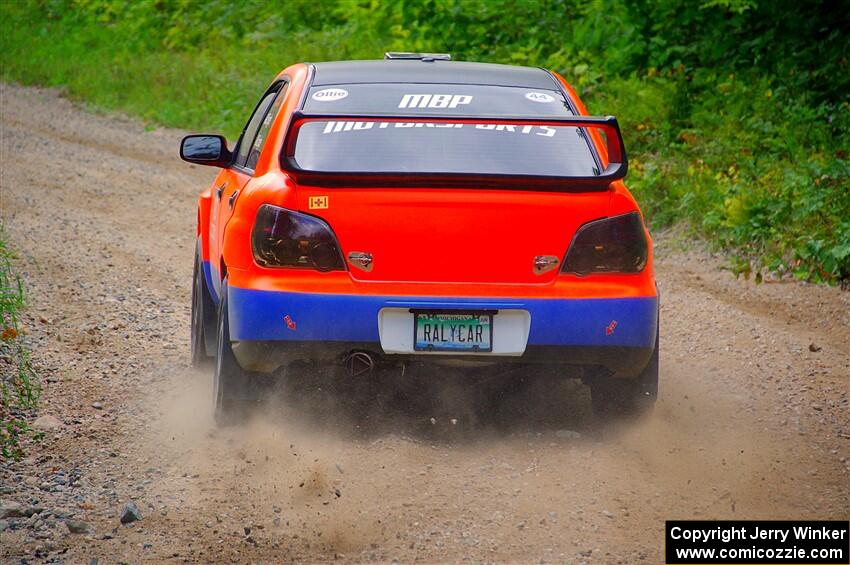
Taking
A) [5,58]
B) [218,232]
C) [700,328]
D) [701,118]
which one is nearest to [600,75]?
[701,118]

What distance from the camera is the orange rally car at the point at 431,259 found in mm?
4906

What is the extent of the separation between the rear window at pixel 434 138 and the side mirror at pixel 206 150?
0.75 meters

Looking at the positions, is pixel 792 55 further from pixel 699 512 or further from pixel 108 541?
pixel 108 541

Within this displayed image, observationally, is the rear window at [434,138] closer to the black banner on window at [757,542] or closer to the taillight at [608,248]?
the taillight at [608,248]

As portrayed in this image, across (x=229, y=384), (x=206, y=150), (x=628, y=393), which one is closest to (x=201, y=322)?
(x=206, y=150)

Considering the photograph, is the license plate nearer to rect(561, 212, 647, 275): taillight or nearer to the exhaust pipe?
the exhaust pipe

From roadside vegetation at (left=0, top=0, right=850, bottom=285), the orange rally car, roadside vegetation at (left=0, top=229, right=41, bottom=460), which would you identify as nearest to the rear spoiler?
the orange rally car

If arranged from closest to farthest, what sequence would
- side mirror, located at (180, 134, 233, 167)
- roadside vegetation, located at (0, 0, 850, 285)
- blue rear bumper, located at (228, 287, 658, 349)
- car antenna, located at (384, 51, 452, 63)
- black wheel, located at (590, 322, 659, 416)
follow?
blue rear bumper, located at (228, 287, 658, 349), black wheel, located at (590, 322, 659, 416), side mirror, located at (180, 134, 233, 167), car antenna, located at (384, 51, 452, 63), roadside vegetation, located at (0, 0, 850, 285)

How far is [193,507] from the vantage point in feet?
14.8

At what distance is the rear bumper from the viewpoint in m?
4.89

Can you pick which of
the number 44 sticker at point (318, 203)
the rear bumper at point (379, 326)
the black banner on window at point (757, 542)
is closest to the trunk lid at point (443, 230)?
the number 44 sticker at point (318, 203)

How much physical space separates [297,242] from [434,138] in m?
0.83

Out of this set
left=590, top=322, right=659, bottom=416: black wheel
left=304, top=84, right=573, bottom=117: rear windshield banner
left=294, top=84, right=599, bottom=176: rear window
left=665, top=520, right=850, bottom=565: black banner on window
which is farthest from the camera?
left=304, top=84, right=573, bottom=117: rear windshield banner

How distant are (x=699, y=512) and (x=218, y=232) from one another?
9.04 feet
